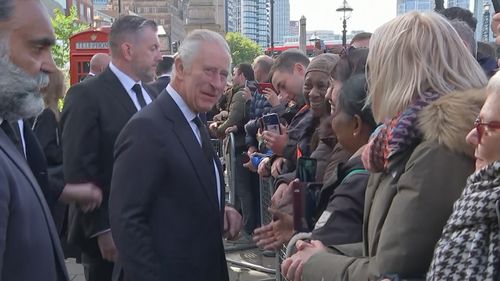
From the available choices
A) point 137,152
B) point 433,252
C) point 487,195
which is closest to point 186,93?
point 137,152

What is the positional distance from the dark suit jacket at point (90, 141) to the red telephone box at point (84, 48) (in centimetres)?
1019

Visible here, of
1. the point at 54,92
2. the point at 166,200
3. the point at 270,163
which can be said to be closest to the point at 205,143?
the point at 166,200

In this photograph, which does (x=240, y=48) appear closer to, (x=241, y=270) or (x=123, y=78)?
(x=241, y=270)

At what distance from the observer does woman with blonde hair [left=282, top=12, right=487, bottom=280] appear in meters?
1.83

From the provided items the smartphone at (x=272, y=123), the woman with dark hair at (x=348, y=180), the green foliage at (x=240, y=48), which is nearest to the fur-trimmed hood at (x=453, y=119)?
the woman with dark hair at (x=348, y=180)

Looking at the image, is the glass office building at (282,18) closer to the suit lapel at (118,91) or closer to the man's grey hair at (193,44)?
the suit lapel at (118,91)

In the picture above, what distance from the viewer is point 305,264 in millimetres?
2342

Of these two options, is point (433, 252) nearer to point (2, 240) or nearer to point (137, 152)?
point (2, 240)

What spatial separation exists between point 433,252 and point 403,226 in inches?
4.7

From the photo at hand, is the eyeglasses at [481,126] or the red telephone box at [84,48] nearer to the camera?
the eyeglasses at [481,126]

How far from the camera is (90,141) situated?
3.81 m

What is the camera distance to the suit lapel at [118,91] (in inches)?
158

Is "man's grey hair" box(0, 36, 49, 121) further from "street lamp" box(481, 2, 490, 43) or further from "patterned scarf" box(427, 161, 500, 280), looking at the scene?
"street lamp" box(481, 2, 490, 43)

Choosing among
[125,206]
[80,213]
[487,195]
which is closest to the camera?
[487,195]
